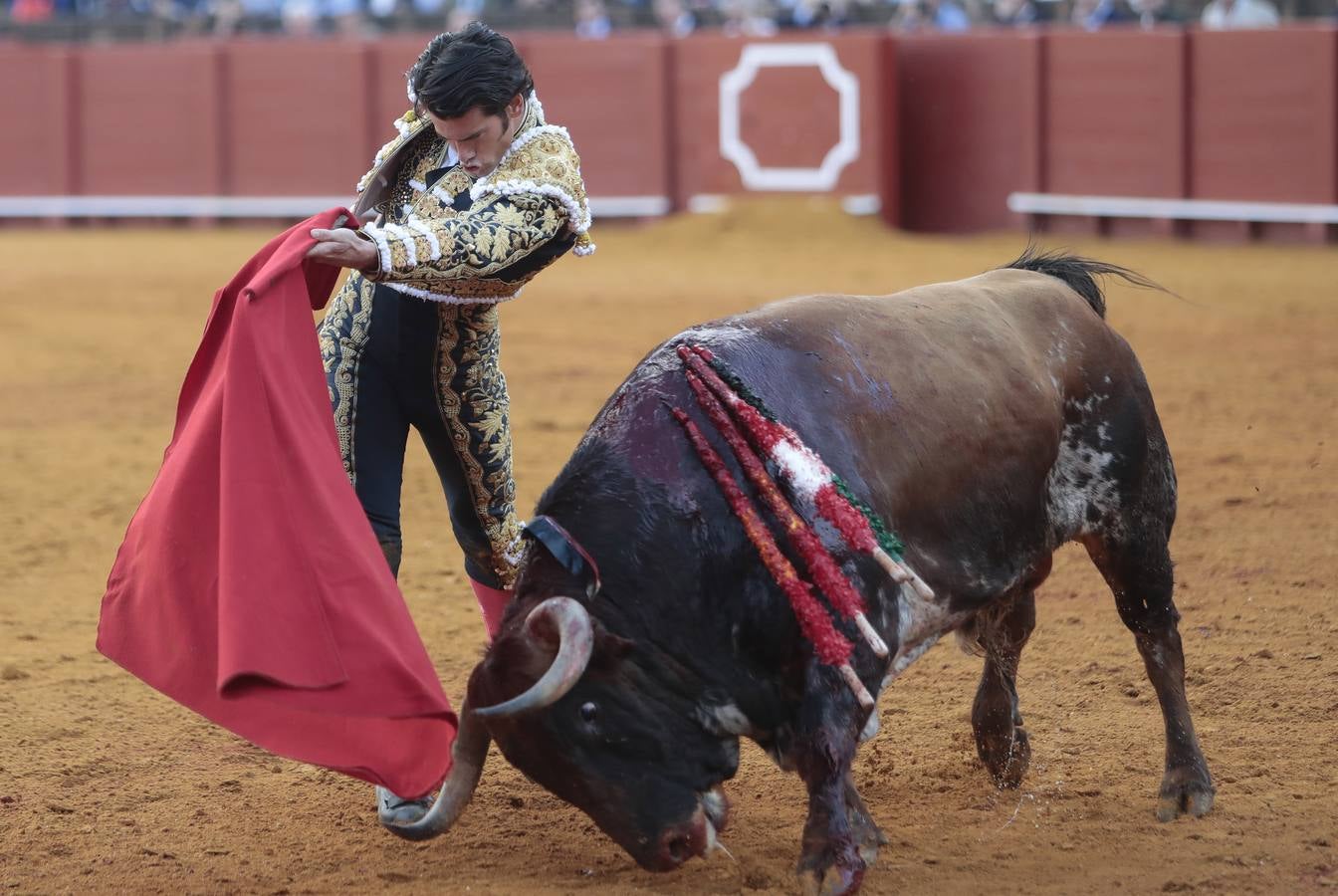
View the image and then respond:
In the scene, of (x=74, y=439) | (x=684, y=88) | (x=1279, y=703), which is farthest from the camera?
(x=684, y=88)

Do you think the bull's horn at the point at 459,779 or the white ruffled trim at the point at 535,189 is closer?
the bull's horn at the point at 459,779

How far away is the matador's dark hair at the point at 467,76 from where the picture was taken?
2662 mm

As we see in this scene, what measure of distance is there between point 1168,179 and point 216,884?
31.6 ft

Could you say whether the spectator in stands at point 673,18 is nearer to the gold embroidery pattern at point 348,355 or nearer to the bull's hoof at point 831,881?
the gold embroidery pattern at point 348,355

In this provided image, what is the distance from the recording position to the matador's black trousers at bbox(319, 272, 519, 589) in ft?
9.72

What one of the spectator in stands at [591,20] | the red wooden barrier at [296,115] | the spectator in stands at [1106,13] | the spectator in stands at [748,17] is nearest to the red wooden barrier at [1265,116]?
the spectator in stands at [1106,13]

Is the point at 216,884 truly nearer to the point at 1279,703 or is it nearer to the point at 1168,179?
the point at 1279,703

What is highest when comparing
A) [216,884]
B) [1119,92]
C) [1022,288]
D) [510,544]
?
[1119,92]

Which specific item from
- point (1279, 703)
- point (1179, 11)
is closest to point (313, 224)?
point (1279, 703)

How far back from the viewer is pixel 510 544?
3.19m

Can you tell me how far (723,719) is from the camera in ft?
8.52

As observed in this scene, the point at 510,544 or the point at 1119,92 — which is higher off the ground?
the point at 1119,92

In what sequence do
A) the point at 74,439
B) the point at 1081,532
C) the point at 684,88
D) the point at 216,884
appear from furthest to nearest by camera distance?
the point at 684,88
the point at 74,439
the point at 1081,532
the point at 216,884

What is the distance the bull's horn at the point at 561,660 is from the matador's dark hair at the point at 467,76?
80cm
